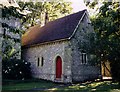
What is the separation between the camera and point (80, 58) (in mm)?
24578

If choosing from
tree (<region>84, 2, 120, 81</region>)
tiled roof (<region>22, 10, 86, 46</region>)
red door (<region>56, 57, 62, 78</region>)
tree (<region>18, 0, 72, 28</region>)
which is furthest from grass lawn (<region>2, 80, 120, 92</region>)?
tree (<region>18, 0, 72, 28</region>)

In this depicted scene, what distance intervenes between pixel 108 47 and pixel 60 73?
720 cm

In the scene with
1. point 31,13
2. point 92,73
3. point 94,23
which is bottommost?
point 92,73

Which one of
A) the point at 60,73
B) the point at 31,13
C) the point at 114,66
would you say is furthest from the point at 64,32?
the point at 31,13

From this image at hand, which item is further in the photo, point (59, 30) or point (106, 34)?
point (59, 30)

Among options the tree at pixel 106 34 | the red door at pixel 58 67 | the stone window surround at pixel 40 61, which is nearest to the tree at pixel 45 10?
the stone window surround at pixel 40 61

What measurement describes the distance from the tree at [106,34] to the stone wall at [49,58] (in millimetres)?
4102

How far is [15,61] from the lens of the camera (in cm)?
2742

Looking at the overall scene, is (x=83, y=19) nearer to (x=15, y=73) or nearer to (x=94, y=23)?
(x=94, y=23)

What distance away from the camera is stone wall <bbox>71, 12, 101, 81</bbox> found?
2395cm

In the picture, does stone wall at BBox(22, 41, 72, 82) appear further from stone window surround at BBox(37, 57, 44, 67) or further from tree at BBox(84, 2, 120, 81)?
tree at BBox(84, 2, 120, 81)

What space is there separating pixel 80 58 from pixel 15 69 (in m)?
7.87

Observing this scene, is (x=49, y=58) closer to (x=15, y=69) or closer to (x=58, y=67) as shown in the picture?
(x=58, y=67)

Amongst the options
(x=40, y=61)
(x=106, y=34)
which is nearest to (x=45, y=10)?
(x=40, y=61)
